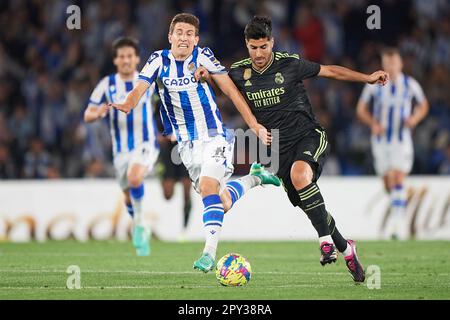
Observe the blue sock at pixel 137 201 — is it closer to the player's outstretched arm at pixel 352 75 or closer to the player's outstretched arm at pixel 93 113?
the player's outstretched arm at pixel 93 113

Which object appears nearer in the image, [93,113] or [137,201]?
[93,113]

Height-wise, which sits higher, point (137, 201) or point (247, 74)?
point (247, 74)

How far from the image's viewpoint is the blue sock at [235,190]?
9445 mm

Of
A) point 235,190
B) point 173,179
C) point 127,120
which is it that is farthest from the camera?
point 173,179

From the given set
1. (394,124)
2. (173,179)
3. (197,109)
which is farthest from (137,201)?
(394,124)

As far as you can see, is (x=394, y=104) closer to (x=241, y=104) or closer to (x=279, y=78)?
(x=279, y=78)

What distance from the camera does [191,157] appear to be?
9320mm

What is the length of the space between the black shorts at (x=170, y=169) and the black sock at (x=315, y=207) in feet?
21.7

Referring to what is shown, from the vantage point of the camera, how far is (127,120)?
12695 mm

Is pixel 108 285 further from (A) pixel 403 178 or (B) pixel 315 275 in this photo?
(A) pixel 403 178

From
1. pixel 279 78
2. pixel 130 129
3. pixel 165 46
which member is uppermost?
pixel 165 46

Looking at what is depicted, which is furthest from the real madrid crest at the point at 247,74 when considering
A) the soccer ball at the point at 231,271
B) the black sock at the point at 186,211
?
the black sock at the point at 186,211

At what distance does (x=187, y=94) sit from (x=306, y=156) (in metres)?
1.36

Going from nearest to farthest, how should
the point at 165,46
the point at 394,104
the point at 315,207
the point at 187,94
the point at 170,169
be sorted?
the point at 315,207, the point at 187,94, the point at 170,169, the point at 394,104, the point at 165,46
